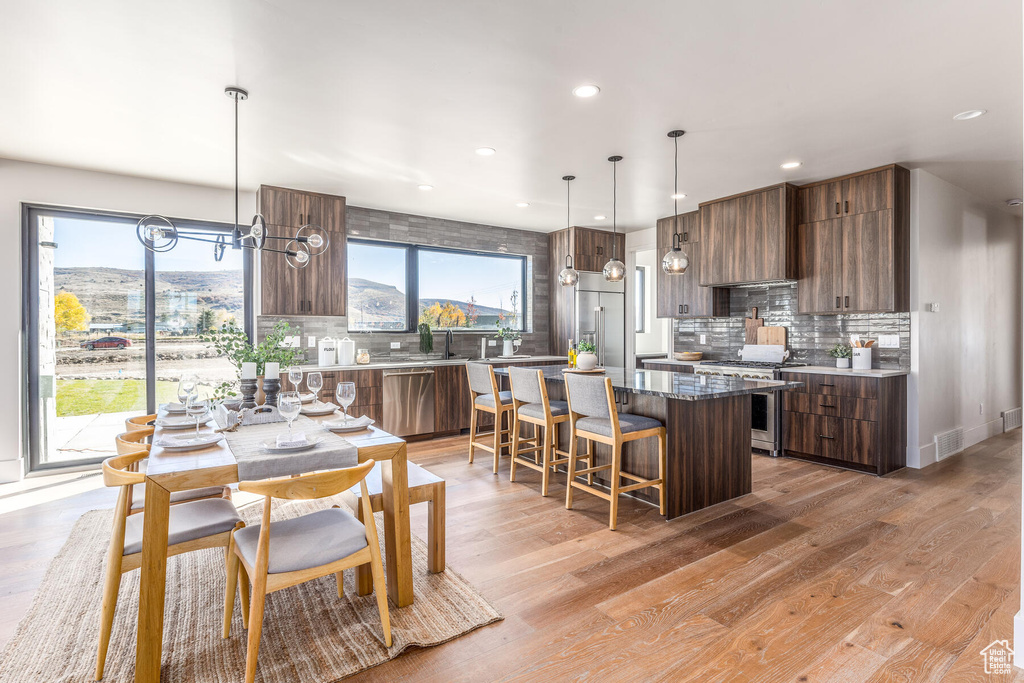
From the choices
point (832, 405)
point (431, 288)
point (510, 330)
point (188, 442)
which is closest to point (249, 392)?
point (188, 442)

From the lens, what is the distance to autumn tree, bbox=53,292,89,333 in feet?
14.3

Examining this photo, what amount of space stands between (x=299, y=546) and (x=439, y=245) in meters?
4.77

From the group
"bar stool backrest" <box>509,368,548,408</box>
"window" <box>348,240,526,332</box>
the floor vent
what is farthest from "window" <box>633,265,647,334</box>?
"bar stool backrest" <box>509,368,548,408</box>

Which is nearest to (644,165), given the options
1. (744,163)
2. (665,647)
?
(744,163)

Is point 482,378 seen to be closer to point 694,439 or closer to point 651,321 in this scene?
point 694,439

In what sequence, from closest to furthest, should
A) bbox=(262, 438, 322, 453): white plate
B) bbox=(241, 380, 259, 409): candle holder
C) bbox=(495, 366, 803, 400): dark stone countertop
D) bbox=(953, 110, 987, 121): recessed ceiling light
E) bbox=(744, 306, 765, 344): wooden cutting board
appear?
bbox=(262, 438, 322, 453): white plate → bbox=(241, 380, 259, 409): candle holder → bbox=(495, 366, 803, 400): dark stone countertop → bbox=(953, 110, 987, 121): recessed ceiling light → bbox=(744, 306, 765, 344): wooden cutting board

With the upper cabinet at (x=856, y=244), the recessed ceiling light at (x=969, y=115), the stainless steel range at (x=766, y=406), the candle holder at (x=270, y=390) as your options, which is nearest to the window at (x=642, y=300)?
the stainless steel range at (x=766, y=406)

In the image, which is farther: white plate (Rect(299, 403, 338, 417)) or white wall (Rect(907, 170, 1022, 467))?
white wall (Rect(907, 170, 1022, 467))

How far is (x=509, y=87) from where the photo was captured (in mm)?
2863

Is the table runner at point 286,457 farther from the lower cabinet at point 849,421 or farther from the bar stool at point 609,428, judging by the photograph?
the lower cabinet at point 849,421

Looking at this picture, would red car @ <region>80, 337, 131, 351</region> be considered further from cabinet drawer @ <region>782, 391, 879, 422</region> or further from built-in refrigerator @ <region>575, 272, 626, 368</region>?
cabinet drawer @ <region>782, 391, 879, 422</region>

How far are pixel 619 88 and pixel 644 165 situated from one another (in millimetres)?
1449

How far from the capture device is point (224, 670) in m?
1.80

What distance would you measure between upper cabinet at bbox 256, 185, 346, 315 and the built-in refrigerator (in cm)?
299
